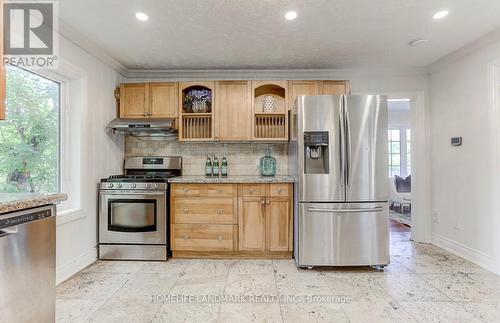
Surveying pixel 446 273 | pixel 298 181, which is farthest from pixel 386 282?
pixel 298 181

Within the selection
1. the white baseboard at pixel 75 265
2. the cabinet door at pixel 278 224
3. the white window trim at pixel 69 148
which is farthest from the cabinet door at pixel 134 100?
the cabinet door at pixel 278 224

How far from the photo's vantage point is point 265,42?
2.83 metres

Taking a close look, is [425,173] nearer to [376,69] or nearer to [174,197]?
[376,69]

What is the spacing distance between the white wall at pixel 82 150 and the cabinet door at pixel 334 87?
9.20 feet

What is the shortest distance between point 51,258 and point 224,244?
184cm

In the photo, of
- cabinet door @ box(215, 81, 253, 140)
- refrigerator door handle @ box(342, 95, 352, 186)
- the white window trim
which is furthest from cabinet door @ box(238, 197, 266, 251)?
the white window trim

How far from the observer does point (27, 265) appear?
135 cm

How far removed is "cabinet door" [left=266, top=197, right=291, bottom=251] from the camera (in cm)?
308

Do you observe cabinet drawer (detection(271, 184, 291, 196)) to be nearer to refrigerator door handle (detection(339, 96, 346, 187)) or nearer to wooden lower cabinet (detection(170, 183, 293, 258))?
wooden lower cabinet (detection(170, 183, 293, 258))

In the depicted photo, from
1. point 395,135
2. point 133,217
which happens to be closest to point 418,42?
point 133,217

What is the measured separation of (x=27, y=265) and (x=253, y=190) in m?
2.13

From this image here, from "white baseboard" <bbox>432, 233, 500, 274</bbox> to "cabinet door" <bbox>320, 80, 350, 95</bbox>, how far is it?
2.33 meters

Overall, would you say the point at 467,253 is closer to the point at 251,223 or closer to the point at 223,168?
the point at 251,223

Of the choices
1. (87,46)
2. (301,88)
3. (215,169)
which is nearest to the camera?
(87,46)
